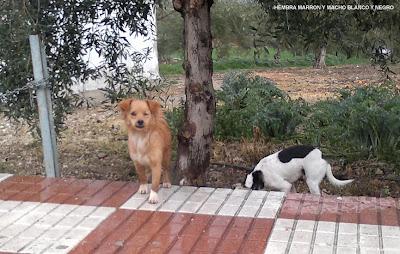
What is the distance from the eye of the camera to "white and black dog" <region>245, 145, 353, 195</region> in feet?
19.8

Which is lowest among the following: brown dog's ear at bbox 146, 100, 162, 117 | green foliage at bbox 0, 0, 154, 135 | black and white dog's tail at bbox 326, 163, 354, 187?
black and white dog's tail at bbox 326, 163, 354, 187

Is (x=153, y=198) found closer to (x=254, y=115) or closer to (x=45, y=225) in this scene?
(x=45, y=225)

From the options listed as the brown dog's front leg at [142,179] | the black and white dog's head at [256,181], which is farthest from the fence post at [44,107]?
the black and white dog's head at [256,181]

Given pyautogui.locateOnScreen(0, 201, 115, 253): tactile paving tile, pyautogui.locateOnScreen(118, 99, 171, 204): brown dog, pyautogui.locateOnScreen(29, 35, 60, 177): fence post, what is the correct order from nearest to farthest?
pyautogui.locateOnScreen(0, 201, 115, 253): tactile paving tile, pyautogui.locateOnScreen(118, 99, 171, 204): brown dog, pyautogui.locateOnScreen(29, 35, 60, 177): fence post

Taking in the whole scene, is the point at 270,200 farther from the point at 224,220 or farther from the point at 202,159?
the point at 202,159

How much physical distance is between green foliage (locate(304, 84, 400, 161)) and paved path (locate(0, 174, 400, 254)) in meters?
2.71

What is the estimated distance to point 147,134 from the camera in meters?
4.46

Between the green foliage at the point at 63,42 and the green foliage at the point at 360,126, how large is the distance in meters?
2.67

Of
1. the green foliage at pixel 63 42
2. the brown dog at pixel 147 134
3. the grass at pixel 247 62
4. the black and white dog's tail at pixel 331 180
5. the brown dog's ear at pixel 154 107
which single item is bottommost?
the grass at pixel 247 62

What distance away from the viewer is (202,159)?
221 inches

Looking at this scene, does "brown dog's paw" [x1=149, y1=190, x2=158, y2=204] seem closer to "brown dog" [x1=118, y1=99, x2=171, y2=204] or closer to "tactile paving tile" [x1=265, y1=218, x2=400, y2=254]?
"brown dog" [x1=118, y1=99, x2=171, y2=204]

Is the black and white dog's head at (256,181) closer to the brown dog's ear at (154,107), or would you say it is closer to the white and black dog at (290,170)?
the white and black dog at (290,170)

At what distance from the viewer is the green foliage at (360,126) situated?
7039mm

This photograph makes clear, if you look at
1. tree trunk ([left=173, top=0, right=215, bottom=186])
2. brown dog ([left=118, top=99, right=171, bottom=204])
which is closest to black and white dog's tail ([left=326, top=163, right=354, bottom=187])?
tree trunk ([left=173, top=0, right=215, bottom=186])
